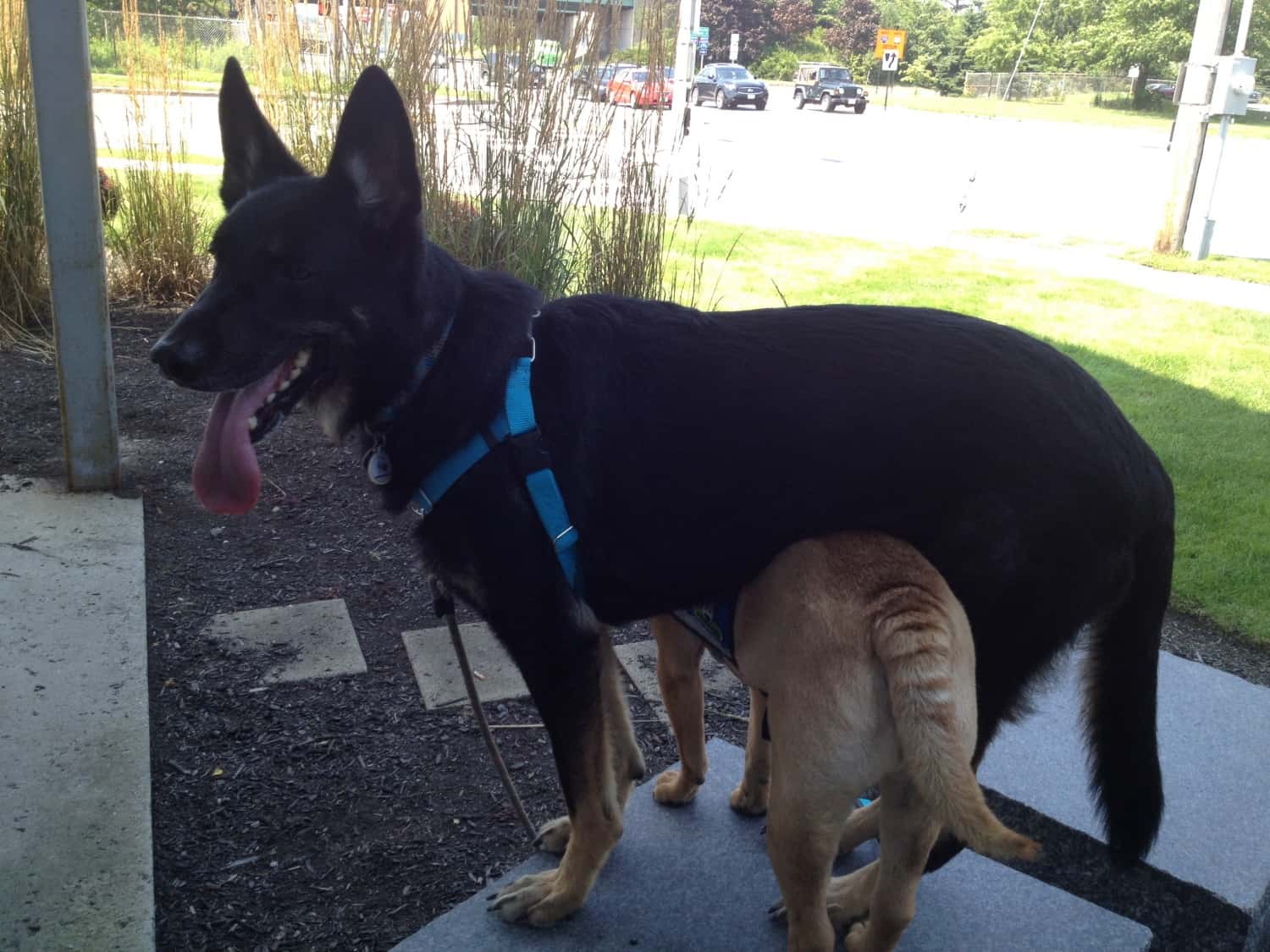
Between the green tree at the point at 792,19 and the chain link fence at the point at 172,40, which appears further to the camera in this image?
the green tree at the point at 792,19

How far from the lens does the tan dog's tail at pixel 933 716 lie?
175 cm

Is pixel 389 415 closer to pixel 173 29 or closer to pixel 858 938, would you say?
pixel 858 938

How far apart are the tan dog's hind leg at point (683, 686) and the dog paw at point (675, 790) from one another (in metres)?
0.03

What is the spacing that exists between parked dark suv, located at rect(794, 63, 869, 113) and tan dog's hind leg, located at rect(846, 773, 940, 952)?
4053 centimetres

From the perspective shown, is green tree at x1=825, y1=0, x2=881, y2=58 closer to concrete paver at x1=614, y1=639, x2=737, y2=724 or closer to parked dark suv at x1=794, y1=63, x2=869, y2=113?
parked dark suv at x1=794, y1=63, x2=869, y2=113

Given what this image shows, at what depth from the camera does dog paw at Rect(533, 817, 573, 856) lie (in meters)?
2.72

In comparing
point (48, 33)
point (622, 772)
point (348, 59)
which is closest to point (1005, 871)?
point (622, 772)

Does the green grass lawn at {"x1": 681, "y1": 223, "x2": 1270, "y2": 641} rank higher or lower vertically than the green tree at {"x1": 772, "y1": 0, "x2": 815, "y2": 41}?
lower

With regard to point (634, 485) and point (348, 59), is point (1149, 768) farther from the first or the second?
point (348, 59)

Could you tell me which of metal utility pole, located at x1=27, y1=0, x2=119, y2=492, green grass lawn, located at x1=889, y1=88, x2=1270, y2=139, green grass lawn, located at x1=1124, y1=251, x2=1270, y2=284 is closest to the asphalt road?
green grass lawn, located at x1=1124, y1=251, x2=1270, y2=284

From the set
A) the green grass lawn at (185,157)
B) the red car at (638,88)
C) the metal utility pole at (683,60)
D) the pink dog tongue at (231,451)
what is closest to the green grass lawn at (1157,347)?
the metal utility pole at (683,60)

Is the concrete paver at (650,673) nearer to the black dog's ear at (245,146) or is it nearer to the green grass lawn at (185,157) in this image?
the black dog's ear at (245,146)

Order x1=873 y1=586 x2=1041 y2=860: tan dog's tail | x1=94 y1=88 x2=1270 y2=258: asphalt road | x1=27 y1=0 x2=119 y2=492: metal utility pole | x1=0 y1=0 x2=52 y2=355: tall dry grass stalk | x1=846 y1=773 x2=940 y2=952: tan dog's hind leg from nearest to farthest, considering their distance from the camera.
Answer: x1=873 y1=586 x2=1041 y2=860: tan dog's tail, x1=846 y1=773 x2=940 y2=952: tan dog's hind leg, x1=27 y1=0 x2=119 y2=492: metal utility pole, x1=0 y1=0 x2=52 y2=355: tall dry grass stalk, x1=94 y1=88 x2=1270 y2=258: asphalt road

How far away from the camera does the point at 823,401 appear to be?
7.12 ft
